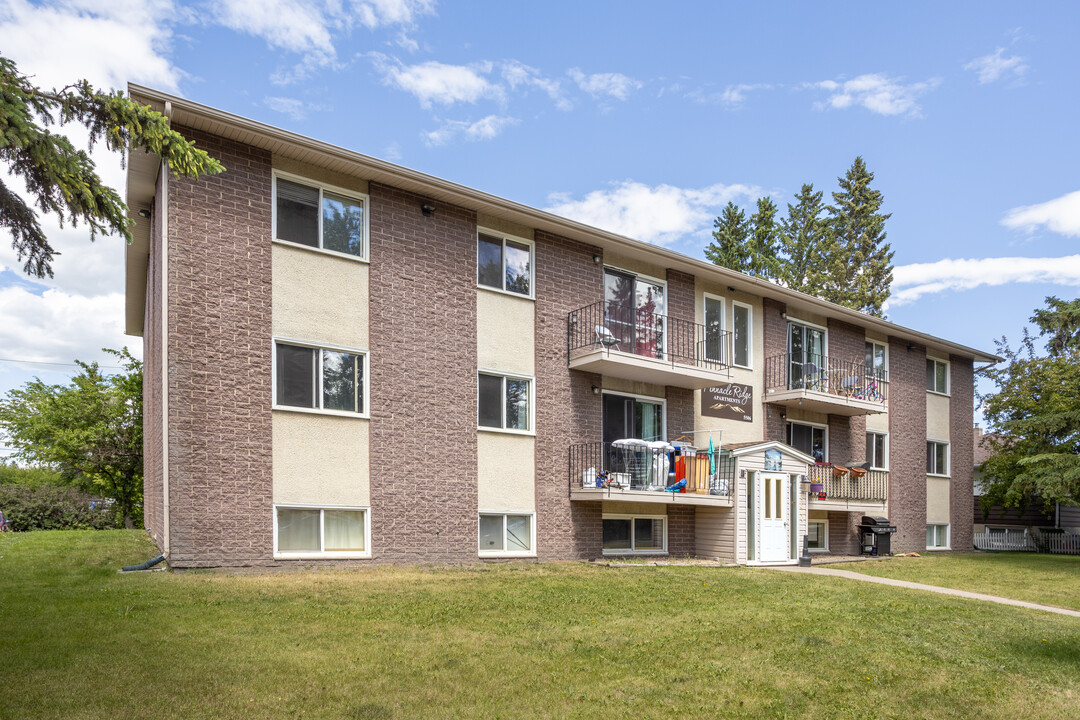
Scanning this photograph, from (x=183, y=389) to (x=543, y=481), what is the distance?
7360mm

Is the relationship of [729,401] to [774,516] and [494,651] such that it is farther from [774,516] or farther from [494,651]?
[494,651]

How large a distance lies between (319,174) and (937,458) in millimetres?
22925

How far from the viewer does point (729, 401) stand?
21.3 meters

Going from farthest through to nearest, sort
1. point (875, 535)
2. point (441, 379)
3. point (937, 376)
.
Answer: point (937, 376)
point (875, 535)
point (441, 379)

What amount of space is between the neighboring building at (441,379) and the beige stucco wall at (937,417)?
5043mm

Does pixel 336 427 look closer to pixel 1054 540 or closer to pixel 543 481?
pixel 543 481

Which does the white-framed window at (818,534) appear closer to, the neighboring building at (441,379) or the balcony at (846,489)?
the neighboring building at (441,379)

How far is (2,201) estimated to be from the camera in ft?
29.4

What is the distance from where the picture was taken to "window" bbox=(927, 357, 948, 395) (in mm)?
28203

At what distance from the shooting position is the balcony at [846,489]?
21.8 metres

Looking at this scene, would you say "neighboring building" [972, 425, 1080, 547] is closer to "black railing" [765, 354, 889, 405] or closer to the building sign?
"black railing" [765, 354, 889, 405]

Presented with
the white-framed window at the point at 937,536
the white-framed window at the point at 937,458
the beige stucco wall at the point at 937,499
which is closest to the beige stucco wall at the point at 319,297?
the beige stucco wall at the point at 937,499

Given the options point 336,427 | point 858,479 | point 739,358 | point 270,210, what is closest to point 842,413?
point 858,479

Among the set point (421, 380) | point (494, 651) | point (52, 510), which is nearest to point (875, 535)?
point (421, 380)
